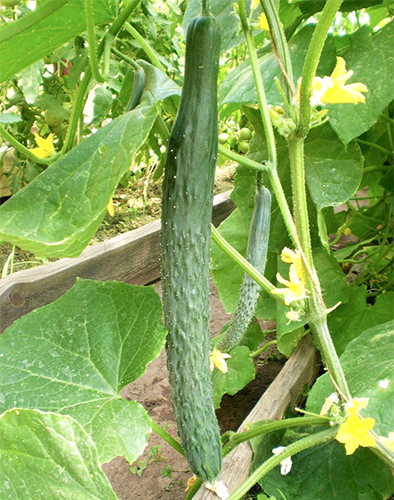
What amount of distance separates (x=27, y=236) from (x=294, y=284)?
0.34 meters

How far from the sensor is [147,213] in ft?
7.81

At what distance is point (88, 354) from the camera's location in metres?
0.84

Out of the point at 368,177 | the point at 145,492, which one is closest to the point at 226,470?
the point at 145,492

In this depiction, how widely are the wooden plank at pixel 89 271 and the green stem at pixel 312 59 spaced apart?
1.08m

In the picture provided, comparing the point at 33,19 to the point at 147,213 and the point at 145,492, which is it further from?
the point at 147,213

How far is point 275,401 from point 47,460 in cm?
71

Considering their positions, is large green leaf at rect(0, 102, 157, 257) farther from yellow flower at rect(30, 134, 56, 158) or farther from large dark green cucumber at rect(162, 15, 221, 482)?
yellow flower at rect(30, 134, 56, 158)

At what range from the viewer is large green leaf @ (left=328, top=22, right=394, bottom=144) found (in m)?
1.02

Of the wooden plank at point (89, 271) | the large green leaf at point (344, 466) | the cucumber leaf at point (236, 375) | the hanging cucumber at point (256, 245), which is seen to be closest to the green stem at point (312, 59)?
the hanging cucumber at point (256, 245)

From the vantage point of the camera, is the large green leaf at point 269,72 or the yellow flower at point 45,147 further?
the large green leaf at point 269,72

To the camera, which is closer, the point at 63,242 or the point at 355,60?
the point at 63,242

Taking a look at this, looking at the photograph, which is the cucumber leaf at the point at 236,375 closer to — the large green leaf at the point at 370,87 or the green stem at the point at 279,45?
the large green leaf at the point at 370,87

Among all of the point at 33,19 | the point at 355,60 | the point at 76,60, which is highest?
the point at 76,60

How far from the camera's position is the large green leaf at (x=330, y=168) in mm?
1131
